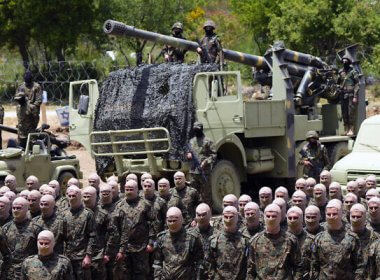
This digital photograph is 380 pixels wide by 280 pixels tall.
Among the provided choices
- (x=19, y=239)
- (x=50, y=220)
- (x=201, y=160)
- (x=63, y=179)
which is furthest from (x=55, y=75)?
(x=19, y=239)

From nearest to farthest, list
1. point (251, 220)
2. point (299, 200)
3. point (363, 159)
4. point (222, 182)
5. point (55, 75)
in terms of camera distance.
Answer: point (251, 220), point (299, 200), point (363, 159), point (222, 182), point (55, 75)

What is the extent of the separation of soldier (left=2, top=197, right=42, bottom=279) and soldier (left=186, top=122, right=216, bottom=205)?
561 cm

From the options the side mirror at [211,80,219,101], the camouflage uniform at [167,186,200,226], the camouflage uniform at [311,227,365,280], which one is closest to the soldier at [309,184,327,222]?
the camouflage uniform at [167,186,200,226]

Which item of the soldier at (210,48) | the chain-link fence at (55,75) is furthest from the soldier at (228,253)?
the chain-link fence at (55,75)

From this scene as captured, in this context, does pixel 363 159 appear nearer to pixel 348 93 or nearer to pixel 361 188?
pixel 361 188

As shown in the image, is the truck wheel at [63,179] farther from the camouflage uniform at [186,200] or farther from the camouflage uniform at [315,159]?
the camouflage uniform at [186,200]

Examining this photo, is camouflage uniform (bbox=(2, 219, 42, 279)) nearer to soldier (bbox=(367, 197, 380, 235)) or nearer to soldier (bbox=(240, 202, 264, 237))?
soldier (bbox=(240, 202, 264, 237))

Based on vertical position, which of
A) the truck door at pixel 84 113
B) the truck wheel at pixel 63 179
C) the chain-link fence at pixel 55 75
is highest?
the chain-link fence at pixel 55 75

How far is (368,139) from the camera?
16125 millimetres

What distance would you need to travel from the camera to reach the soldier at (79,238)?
36.6 feet

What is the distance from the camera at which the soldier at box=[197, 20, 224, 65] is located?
1738cm

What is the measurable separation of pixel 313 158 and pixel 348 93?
4009 millimetres

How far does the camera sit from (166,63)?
17188mm

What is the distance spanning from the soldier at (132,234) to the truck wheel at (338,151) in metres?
7.44
